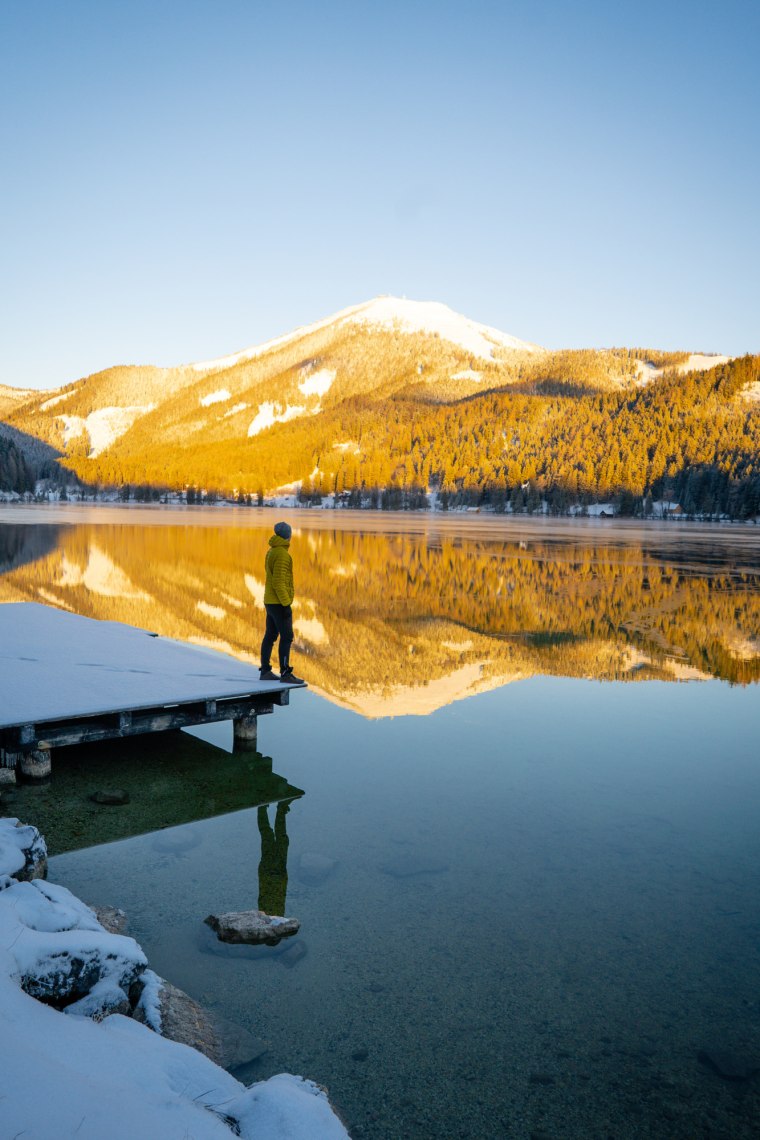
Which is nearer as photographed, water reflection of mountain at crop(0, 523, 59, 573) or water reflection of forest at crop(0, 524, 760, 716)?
water reflection of forest at crop(0, 524, 760, 716)

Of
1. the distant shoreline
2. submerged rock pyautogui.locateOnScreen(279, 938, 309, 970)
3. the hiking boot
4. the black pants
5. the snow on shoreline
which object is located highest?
the distant shoreline

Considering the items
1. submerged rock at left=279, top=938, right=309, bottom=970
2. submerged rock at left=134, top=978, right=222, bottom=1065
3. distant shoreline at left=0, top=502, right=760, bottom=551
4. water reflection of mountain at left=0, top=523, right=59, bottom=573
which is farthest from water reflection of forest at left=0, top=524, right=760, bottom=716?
distant shoreline at left=0, top=502, right=760, bottom=551

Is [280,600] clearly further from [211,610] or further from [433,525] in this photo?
[433,525]

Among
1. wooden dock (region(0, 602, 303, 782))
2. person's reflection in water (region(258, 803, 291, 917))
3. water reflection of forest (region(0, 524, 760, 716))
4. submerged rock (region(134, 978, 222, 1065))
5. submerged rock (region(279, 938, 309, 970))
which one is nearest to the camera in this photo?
submerged rock (region(134, 978, 222, 1065))

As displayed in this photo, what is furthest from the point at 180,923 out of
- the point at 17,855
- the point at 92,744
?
the point at 92,744

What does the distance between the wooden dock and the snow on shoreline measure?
455cm

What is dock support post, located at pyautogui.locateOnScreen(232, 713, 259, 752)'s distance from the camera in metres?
11.0

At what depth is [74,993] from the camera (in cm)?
435

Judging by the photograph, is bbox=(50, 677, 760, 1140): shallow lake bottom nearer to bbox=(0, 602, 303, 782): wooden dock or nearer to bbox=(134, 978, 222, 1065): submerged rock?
bbox=(134, 978, 222, 1065): submerged rock

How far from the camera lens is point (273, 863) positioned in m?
7.59

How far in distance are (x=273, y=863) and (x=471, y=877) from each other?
1867 mm

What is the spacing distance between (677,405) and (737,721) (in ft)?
659

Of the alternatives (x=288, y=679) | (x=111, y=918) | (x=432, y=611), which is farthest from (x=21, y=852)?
(x=432, y=611)

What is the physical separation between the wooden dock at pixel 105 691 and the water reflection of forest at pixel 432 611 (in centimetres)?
253
